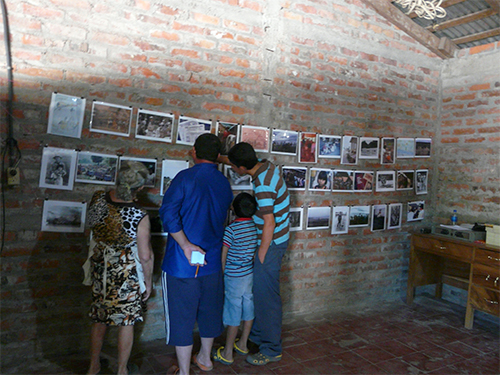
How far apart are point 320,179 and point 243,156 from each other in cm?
149

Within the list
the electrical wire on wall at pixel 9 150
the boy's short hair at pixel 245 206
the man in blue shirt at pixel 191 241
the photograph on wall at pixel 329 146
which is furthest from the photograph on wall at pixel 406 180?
the electrical wire on wall at pixel 9 150

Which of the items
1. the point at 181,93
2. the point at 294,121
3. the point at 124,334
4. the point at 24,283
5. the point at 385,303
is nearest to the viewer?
the point at 124,334

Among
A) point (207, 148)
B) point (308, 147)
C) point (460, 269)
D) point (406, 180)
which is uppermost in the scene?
point (308, 147)

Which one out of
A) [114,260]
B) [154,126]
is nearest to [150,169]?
[154,126]

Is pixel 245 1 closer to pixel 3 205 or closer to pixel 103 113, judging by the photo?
pixel 103 113

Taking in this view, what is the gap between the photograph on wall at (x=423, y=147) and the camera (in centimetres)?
503

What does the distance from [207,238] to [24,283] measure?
147cm

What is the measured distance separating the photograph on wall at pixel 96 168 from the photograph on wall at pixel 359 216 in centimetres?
275

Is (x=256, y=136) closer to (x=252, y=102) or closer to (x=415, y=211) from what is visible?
(x=252, y=102)

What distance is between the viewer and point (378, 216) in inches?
186

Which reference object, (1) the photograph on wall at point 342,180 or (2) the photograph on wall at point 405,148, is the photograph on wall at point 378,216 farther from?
(2) the photograph on wall at point 405,148

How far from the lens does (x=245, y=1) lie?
11.9ft

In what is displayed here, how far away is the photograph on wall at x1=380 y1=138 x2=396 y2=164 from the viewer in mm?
4715

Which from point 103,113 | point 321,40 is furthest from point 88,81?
point 321,40
